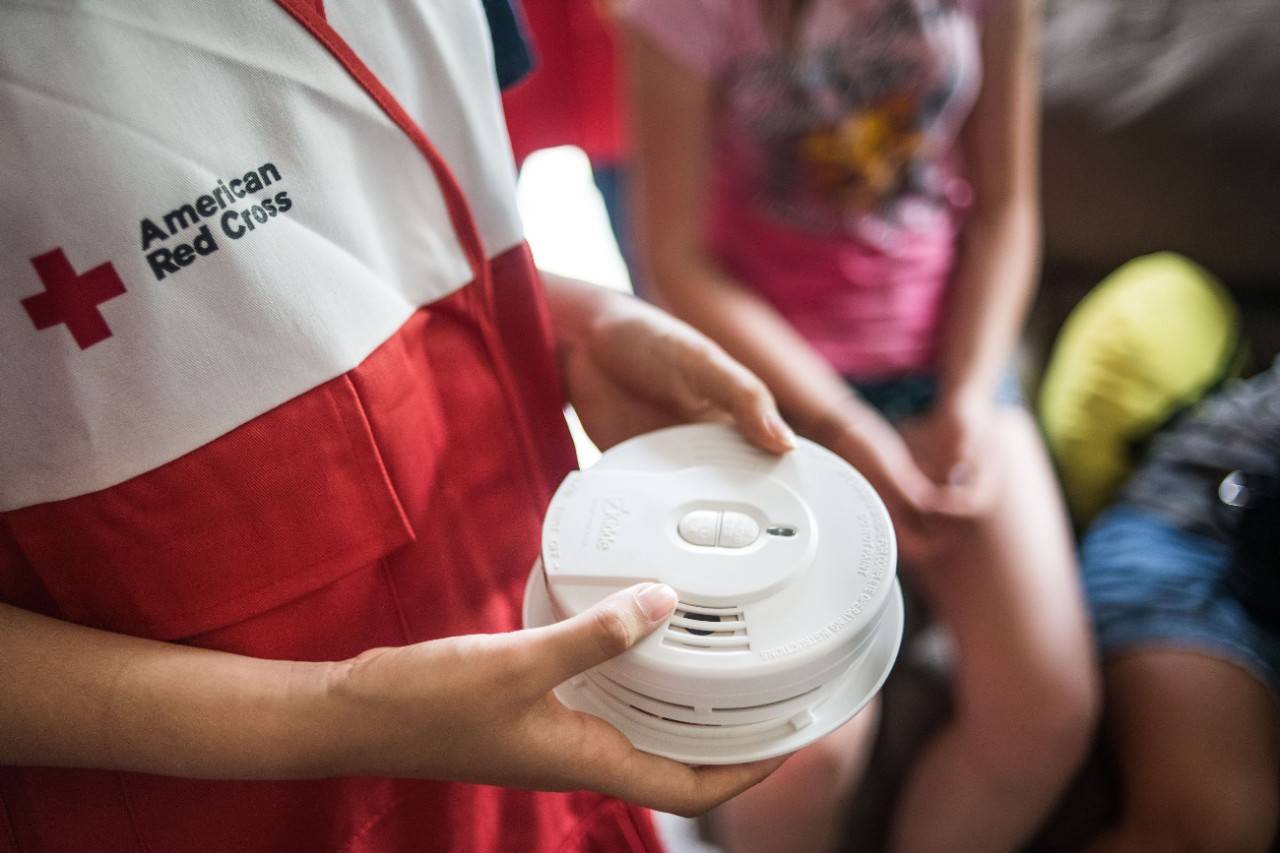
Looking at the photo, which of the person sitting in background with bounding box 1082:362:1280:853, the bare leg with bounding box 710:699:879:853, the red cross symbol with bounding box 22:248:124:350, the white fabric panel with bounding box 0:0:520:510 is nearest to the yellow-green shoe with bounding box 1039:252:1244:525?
the person sitting in background with bounding box 1082:362:1280:853

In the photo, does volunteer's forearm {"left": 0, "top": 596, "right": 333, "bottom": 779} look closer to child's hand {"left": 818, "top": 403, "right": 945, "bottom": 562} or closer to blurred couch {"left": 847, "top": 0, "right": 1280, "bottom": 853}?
child's hand {"left": 818, "top": 403, "right": 945, "bottom": 562}

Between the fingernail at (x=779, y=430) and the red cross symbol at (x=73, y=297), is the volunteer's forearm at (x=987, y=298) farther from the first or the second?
the red cross symbol at (x=73, y=297)

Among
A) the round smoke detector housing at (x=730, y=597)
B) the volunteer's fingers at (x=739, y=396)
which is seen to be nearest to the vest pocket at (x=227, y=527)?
the round smoke detector housing at (x=730, y=597)

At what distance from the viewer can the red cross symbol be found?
38 cm

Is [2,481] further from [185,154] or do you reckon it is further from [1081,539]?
[1081,539]

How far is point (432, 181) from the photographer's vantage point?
52 centimetres

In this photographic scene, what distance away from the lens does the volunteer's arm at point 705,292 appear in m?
0.82

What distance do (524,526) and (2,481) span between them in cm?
29

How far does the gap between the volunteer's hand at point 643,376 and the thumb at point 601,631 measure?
6.1 inches

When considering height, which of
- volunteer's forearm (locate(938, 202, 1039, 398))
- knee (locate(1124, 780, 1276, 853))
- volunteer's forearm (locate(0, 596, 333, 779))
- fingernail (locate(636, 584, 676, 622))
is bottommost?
knee (locate(1124, 780, 1276, 853))

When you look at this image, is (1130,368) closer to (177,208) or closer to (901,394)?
(901,394)

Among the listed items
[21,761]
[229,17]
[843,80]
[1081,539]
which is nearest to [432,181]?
[229,17]

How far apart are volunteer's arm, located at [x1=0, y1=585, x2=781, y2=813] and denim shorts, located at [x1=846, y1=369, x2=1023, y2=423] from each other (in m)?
0.59

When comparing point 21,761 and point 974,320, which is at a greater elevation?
point 21,761
